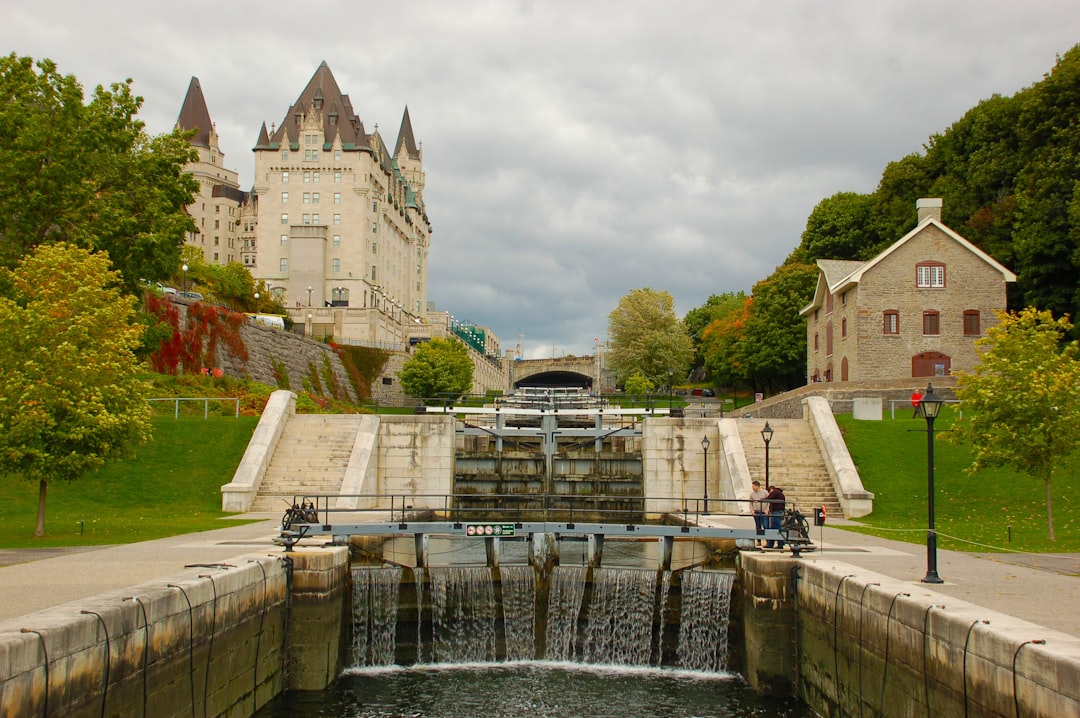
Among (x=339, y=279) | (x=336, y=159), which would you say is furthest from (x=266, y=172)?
(x=339, y=279)

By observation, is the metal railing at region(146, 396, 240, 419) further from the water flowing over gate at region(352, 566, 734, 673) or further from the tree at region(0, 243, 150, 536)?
the water flowing over gate at region(352, 566, 734, 673)

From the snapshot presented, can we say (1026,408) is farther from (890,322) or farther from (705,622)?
(890,322)

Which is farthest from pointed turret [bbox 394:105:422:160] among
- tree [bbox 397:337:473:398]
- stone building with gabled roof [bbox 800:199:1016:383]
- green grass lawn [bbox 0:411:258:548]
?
green grass lawn [bbox 0:411:258:548]

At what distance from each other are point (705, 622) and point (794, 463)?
1503 centimetres

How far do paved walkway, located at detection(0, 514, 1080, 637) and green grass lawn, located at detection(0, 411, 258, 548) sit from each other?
88.9 inches

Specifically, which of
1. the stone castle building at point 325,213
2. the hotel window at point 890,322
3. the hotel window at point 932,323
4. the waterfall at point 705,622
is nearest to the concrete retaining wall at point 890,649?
the waterfall at point 705,622

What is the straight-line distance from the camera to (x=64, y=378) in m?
20.3

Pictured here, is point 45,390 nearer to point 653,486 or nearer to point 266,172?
point 653,486

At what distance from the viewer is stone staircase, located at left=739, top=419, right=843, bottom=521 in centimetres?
2861

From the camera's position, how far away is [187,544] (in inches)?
730

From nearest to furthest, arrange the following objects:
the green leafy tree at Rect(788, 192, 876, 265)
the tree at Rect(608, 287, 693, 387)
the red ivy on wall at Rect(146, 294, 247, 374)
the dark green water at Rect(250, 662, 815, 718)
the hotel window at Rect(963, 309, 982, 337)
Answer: the dark green water at Rect(250, 662, 815, 718), the red ivy on wall at Rect(146, 294, 247, 374), the hotel window at Rect(963, 309, 982, 337), the green leafy tree at Rect(788, 192, 876, 265), the tree at Rect(608, 287, 693, 387)

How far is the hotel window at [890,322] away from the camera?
47.6m

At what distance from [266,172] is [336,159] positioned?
303 inches

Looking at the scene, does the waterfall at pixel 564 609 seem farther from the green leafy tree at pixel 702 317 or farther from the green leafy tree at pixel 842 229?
the green leafy tree at pixel 702 317
